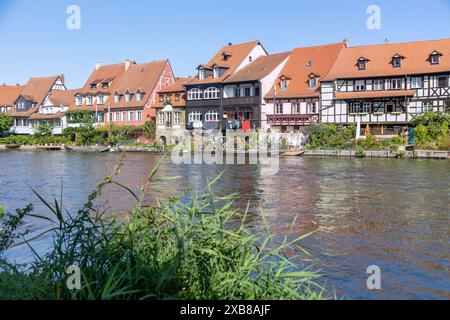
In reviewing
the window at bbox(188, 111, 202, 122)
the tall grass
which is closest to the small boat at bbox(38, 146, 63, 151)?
the window at bbox(188, 111, 202, 122)

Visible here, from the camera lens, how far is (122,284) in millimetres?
6332

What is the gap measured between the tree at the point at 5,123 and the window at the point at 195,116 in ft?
104

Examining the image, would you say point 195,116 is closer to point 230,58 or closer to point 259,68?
point 230,58

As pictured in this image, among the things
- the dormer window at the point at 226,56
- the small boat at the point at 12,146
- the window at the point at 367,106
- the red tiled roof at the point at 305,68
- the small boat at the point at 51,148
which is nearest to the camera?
the window at the point at 367,106

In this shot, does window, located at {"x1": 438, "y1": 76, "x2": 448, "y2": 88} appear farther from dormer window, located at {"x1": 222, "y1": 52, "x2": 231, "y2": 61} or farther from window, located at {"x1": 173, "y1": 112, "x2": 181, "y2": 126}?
window, located at {"x1": 173, "y1": 112, "x2": 181, "y2": 126}

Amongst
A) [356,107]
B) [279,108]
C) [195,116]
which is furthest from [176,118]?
[356,107]

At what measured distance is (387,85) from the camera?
5222 cm

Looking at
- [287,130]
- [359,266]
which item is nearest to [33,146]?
[287,130]

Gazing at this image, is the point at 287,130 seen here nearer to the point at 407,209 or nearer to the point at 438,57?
the point at 438,57

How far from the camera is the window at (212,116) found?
6359 cm

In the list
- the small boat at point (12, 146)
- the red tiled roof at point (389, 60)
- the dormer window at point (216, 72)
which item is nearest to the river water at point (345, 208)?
the red tiled roof at point (389, 60)

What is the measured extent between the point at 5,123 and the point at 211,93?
35.0 metres

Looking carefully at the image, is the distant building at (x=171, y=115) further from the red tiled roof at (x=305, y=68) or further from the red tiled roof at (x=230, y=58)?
the red tiled roof at (x=305, y=68)

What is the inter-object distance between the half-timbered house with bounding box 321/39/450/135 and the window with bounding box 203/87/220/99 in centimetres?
1304
